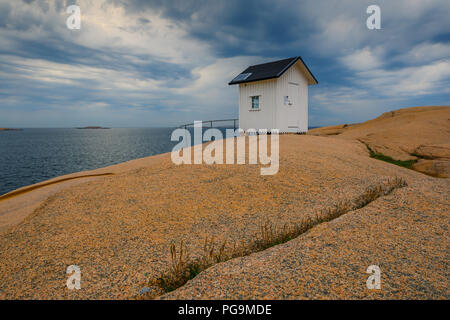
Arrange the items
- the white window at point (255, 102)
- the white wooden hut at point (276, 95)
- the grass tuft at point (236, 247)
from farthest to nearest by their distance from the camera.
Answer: the white window at point (255, 102) < the white wooden hut at point (276, 95) < the grass tuft at point (236, 247)

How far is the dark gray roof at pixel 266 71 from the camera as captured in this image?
54.5 feet

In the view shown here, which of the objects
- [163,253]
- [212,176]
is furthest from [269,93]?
[163,253]

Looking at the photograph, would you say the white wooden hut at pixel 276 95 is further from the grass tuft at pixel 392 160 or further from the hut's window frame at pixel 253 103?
the grass tuft at pixel 392 160

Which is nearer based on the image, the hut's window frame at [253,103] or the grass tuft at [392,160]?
the grass tuft at [392,160]

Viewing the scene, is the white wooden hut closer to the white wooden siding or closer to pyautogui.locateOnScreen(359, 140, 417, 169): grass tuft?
the white wooden siding

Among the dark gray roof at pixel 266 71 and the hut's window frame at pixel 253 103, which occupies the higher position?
the dark gray roof at pixel 266 71

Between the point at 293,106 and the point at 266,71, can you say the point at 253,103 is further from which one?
the point at 293,106

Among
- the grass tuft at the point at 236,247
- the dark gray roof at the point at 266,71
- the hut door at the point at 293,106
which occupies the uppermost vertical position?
the dark gray roof at the point at 266,71

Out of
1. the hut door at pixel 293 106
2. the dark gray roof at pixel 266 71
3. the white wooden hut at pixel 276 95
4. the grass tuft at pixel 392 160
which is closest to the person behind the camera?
the grass tuft at pixel 392 160

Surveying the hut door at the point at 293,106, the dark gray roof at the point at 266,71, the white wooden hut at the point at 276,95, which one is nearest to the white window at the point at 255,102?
the white wooden hut at the point at 276,95

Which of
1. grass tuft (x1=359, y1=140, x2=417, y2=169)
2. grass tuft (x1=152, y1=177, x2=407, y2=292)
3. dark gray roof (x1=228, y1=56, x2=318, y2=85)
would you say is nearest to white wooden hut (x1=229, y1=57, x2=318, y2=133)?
dark gray roof (x1=228, y1=56, x2=318, y2=85)

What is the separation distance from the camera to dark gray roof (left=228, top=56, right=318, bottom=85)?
16616 mm
